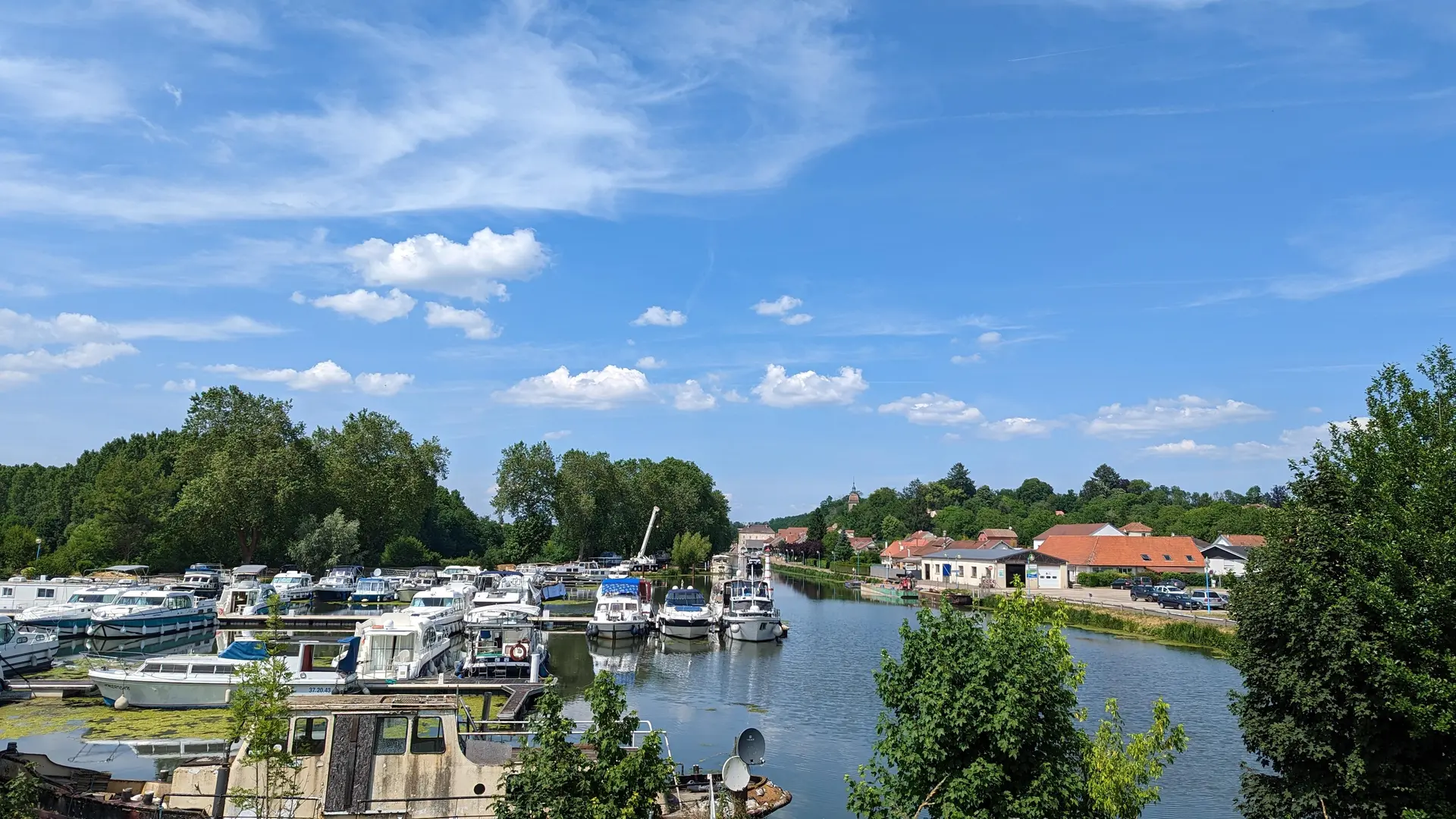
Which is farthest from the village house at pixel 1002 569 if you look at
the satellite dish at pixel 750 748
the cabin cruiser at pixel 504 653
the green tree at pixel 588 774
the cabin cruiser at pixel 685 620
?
the green tree at pixel 588 774

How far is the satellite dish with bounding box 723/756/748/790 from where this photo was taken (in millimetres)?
14492

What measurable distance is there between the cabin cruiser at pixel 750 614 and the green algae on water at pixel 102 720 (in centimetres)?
2921

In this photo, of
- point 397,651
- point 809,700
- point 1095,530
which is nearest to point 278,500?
point 397,651

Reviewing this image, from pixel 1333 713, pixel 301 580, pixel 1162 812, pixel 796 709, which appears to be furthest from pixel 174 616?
pixel 1333 713

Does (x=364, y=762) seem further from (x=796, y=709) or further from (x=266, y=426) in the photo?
(x=266, y=426)

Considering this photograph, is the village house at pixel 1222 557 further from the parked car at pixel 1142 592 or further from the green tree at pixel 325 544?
the green tree at pixel 325 544

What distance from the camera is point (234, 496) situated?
79312 millimetres

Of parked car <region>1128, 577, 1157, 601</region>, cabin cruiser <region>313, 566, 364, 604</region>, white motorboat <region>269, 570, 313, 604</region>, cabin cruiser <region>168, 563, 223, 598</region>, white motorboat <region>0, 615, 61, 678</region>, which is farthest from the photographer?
parked car <region>1128, 577, 1157, 601</region>

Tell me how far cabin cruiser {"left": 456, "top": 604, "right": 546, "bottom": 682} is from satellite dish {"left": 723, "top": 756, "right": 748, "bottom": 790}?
19036 mm

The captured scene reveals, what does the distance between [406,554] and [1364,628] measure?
341ft

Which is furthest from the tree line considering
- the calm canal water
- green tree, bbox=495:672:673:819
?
green tree, bbox=495:672:673:819

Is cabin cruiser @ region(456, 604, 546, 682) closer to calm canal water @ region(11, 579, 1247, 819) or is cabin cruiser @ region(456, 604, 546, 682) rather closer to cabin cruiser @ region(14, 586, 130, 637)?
calm canal water @ region(11, 579, 1247, 819)

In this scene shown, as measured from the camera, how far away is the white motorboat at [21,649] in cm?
3503

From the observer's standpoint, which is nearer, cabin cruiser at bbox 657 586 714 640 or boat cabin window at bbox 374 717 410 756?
boat cabin window at bbox 374 717 410 756
